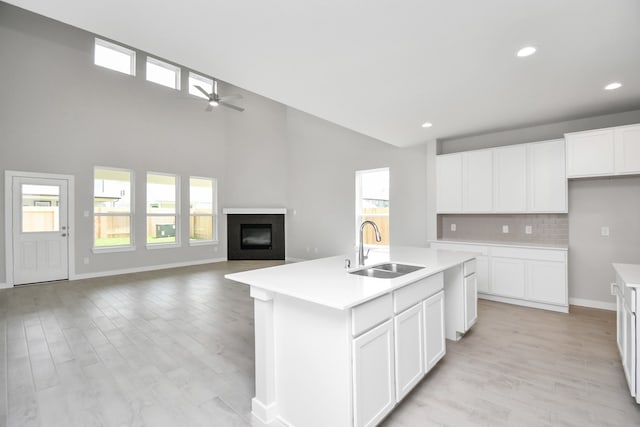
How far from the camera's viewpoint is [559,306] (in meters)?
3.90

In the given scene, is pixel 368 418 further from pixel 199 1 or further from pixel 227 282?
pixel 227 282

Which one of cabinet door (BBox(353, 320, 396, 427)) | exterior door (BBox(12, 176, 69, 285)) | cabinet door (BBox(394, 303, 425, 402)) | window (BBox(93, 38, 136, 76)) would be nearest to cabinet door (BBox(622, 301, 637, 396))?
cabinet door (BBox(394, 303, 425, 402))

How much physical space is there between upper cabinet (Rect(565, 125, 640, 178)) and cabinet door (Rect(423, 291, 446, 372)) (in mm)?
2940

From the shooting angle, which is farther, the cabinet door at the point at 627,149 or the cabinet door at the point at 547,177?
the cabinet door at the point at 547,177

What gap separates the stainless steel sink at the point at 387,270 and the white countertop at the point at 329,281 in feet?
0.21

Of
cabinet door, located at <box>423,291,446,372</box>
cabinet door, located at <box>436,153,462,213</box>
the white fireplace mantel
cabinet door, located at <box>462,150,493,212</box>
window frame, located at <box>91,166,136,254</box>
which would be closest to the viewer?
cabinet door, located at <box>423,291,446,372</box>

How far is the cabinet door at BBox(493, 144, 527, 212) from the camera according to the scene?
4.26m

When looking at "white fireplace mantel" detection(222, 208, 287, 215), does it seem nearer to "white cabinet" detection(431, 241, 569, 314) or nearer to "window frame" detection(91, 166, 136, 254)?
"window frame" detection(91, 166, 136, 254)

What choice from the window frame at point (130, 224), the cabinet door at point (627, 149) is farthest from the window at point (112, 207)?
the cabinet door at point (627, 149)

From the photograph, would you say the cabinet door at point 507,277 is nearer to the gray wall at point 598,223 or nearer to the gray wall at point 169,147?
the gray wall at point 598,223

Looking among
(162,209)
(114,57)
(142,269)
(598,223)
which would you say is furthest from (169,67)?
(598,223)

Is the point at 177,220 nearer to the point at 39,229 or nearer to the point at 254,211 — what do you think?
the point at 254,211

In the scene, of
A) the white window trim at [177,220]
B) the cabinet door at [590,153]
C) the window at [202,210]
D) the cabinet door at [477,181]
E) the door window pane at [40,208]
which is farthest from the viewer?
the window at [202,210]

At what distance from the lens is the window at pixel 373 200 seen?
645cm
